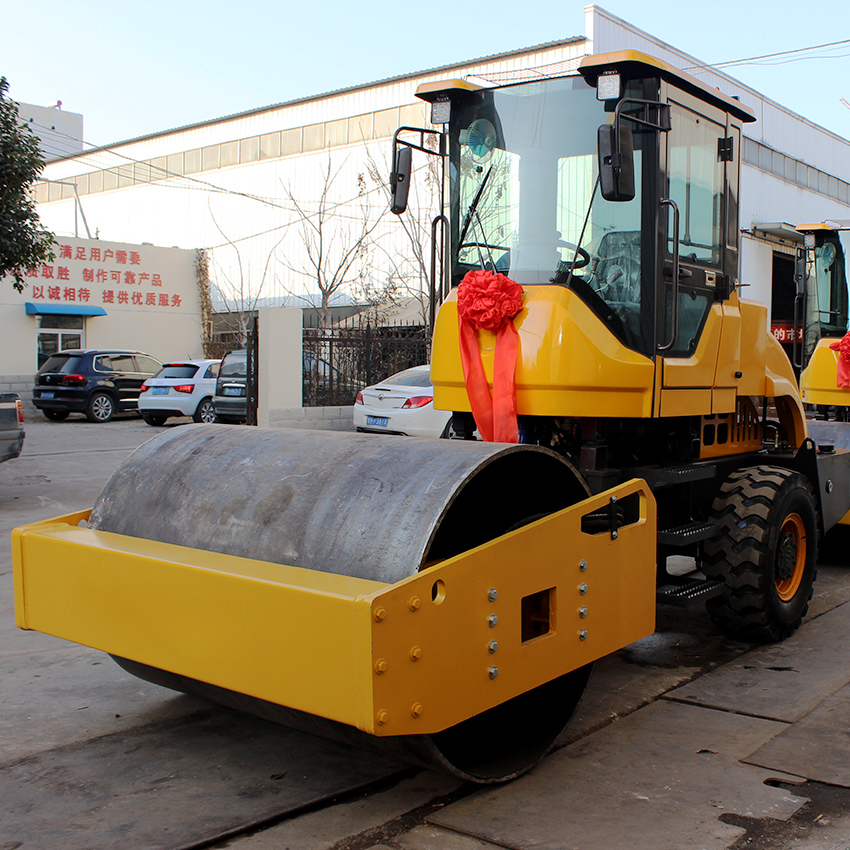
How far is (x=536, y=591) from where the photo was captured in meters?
3.47

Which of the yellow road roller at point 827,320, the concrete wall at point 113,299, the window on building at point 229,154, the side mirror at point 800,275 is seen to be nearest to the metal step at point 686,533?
the side mirror at point 800,275

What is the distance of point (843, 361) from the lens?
30.2 ft

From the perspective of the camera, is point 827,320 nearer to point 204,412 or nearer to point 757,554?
point 757,554

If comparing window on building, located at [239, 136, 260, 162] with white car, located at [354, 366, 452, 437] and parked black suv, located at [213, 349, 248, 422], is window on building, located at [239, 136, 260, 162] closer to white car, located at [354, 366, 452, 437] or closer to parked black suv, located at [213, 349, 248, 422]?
parked black suv, located at [213, 349, 248, 422]

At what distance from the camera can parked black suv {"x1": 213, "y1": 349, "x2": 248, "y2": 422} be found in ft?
61.8

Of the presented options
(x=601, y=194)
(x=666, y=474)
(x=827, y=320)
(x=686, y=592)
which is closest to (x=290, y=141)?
(x=827, y=320)

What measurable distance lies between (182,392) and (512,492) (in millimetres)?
18106

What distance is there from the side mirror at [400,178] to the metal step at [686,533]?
235 centimetres

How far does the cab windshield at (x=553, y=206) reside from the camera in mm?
4941

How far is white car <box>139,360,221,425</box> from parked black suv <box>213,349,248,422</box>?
7.51 ft

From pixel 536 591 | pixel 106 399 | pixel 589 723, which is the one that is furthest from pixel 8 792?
pixel 106 399

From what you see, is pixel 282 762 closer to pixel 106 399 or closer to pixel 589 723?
pixel 589 723

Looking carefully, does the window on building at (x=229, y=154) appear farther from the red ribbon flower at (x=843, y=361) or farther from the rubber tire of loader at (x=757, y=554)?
the rubber tire of loader at (x=757, y=554)

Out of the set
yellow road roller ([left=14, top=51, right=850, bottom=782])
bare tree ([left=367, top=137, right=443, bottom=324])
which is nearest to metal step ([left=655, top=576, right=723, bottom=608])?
yellow road roller ([left=14, top=51, right=850, bottom=782])
